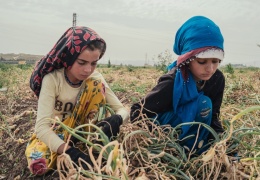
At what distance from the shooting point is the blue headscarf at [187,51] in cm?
175

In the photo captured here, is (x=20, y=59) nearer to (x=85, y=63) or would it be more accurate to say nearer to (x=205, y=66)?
(x=85, y=63)

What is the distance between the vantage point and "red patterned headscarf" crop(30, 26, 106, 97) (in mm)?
1877

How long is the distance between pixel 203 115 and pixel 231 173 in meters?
0.57

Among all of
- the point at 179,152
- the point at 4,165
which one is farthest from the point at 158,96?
the point at 4,165

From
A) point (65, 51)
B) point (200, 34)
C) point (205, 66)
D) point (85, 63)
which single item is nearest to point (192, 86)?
point (205, 66)

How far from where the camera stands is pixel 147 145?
1.59 m

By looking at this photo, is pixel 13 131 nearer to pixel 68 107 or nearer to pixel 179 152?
pixel 68 107

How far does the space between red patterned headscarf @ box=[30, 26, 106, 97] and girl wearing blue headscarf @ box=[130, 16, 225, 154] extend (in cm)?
43

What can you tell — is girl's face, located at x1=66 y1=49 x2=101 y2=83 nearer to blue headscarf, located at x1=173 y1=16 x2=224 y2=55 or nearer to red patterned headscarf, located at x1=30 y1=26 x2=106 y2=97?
red patterned headscarf, located at x1=30 y1=26 x2=106 y2=97

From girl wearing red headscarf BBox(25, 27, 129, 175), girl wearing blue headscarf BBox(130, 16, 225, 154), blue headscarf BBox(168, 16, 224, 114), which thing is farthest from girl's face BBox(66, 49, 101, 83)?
blue headscarf BBox(168, 16, 224, 114)

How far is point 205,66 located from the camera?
5.86ft

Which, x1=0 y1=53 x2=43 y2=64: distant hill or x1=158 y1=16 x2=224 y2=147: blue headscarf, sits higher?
x1=158 y1=16 x2=224 y2=147: blue headscarf

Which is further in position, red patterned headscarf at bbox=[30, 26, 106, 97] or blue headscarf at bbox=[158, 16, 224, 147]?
red patterned headscarf at bbox=[30, 26, 106, 97]

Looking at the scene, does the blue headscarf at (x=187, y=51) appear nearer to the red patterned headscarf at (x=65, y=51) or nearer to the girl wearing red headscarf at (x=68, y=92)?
the girl wearing red headscarf at (x=68, y=92)
